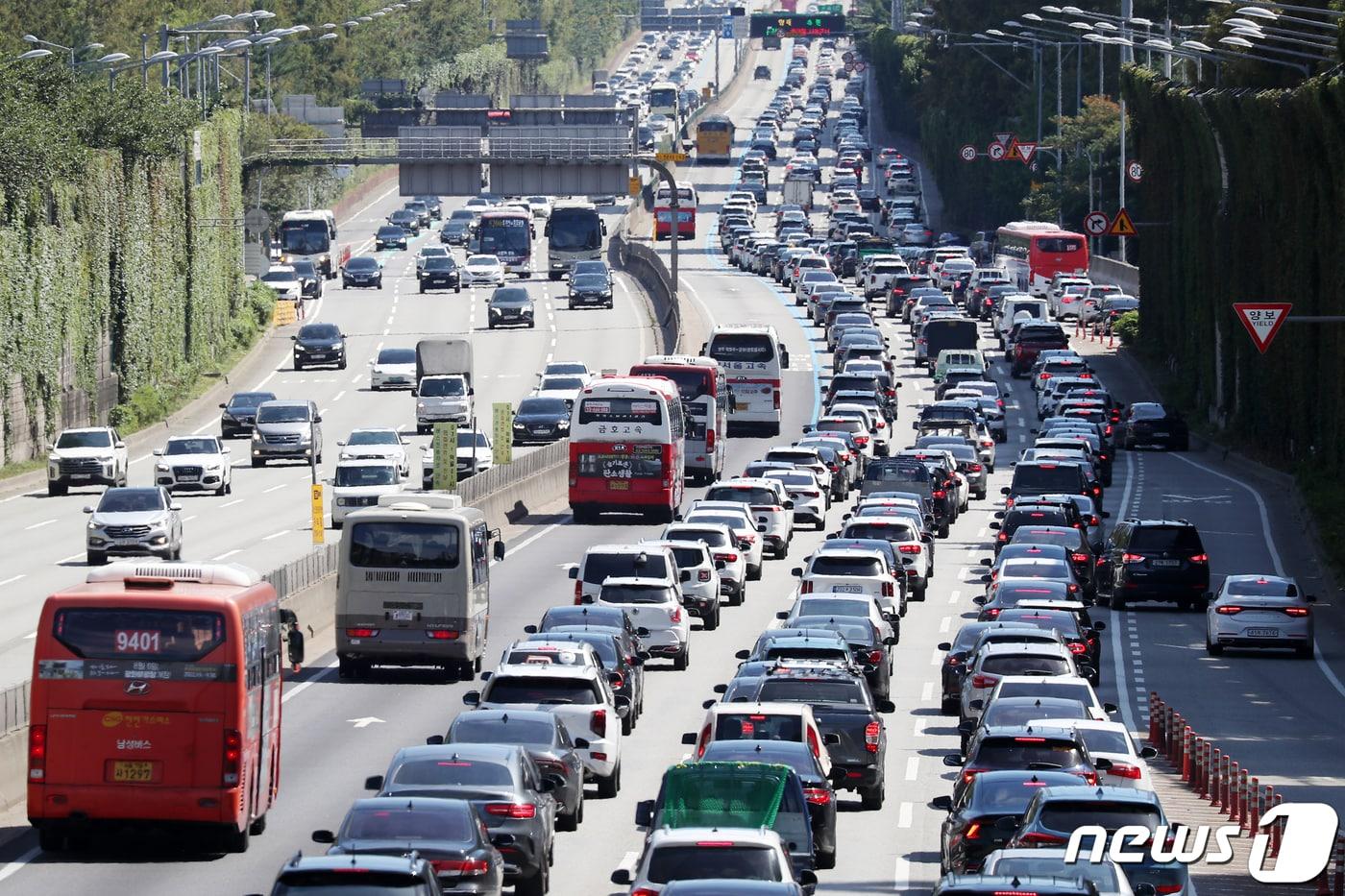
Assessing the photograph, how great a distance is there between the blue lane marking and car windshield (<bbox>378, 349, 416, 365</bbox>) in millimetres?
13522

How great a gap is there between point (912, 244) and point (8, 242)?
79.8m

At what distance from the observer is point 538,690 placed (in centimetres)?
2920

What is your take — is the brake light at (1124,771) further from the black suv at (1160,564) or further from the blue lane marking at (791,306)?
A: the blue lane marking at (791,306)

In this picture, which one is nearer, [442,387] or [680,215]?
[442,387]

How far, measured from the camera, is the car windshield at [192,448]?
218ft

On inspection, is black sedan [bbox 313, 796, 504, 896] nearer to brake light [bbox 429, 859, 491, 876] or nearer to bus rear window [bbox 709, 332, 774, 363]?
brake light [bbox 429, 859, 491, 876]

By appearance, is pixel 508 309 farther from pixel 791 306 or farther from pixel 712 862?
pixel 712 862

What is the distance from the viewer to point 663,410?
189ft

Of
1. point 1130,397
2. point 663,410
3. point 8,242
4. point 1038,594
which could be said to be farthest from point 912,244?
point 1038,594

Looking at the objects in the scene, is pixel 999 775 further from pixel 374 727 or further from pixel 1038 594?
pixel 1038 594

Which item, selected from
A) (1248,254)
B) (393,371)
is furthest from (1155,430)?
(393,371)

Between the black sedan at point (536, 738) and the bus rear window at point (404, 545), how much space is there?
11.0m

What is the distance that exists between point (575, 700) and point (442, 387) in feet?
164

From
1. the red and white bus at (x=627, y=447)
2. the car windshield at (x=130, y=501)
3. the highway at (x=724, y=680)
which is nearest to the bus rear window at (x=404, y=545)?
the highway at (x=724, y=680)
